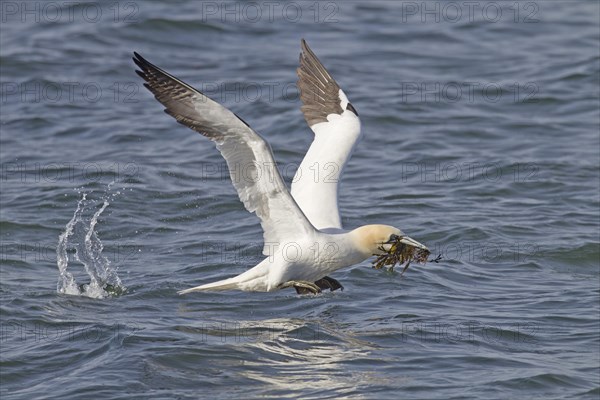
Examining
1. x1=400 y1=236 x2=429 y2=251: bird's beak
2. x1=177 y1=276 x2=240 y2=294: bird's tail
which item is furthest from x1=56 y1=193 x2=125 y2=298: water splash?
x1=400 y1=236 x2=429 y2=251: bird's beak

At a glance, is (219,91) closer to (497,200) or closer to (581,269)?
(497,200)

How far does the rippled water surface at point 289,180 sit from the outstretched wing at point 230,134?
1267 mm

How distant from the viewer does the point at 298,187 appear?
10898mm

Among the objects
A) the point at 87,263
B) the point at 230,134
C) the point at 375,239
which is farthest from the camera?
the point at 87,263

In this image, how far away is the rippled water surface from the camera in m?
9.28

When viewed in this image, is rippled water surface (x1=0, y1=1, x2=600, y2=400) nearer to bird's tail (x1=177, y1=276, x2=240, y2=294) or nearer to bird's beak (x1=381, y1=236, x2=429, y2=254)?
bird's tail (x1=177, y1=276, x2=240, y2=294)

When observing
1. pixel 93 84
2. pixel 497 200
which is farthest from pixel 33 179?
pixel 497 200

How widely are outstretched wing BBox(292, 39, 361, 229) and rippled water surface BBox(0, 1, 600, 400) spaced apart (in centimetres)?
88

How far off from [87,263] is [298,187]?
2328 mm

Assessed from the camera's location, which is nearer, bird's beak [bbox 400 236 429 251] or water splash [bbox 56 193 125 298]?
bird's beak [bbox 400 236 429 251]

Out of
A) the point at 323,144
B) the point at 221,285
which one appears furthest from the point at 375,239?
the point at 323,144

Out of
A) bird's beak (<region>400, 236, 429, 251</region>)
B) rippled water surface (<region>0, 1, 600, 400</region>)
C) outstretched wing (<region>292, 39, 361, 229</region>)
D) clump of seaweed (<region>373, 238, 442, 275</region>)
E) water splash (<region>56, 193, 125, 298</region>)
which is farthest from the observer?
water splash (<region>56, 193, 125, 298</region>)

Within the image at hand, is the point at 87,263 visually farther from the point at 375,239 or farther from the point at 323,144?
the point at 375,239

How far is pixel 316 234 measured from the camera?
9.72 metres
